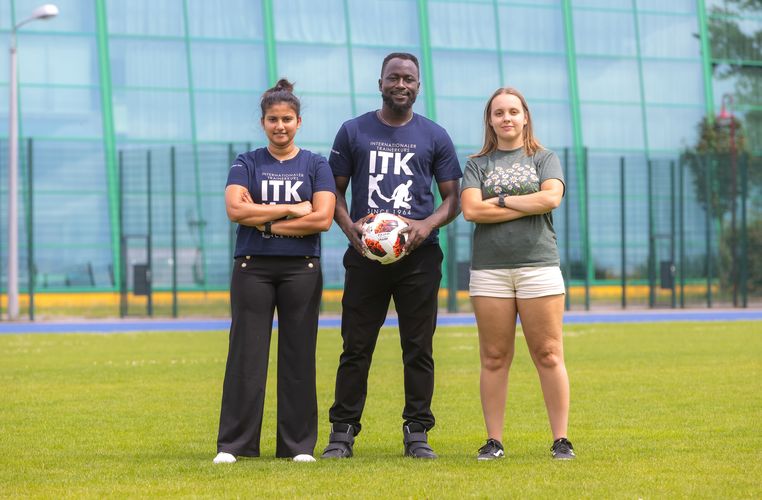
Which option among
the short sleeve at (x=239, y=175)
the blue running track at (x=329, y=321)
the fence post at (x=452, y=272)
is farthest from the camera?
the fence post at (x=452, y=272)

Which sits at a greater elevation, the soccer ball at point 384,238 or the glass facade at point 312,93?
the glass facade at point 312,93

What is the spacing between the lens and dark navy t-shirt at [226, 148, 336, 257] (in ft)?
19.7

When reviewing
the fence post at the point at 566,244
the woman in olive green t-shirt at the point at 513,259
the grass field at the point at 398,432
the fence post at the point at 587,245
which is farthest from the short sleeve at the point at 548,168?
the fence post at the point at 587,245

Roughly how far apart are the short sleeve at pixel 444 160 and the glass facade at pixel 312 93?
18794 millimetres

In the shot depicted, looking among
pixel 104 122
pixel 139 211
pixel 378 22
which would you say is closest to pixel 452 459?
pixel 139 211

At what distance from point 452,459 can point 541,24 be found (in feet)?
93.0

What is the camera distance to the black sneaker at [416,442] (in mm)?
6059

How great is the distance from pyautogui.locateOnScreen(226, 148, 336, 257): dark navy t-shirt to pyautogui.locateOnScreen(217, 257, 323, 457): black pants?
0.06 m

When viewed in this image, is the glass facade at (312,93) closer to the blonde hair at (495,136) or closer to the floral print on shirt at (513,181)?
the blonde hair at (495,136)

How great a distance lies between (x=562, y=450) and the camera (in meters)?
5.89

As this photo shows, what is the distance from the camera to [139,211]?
25234mm

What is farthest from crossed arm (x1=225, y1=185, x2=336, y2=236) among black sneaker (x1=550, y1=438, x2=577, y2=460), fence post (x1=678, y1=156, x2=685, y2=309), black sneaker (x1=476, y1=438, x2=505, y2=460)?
fence post (x1=678, y1=156, x2=685, y2=309)

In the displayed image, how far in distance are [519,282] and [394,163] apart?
846 mm

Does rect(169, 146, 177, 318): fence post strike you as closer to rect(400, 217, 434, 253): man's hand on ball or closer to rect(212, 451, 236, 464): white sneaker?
rect(212, 451, 236, 464): white sneaker
